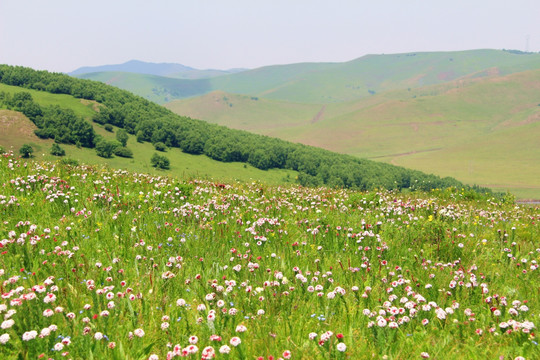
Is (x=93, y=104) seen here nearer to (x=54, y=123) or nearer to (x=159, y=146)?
(x=159, y=146)

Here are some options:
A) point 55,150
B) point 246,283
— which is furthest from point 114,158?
point 246,283

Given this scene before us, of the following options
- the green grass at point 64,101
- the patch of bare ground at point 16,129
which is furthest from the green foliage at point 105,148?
the green grass at point 64,101

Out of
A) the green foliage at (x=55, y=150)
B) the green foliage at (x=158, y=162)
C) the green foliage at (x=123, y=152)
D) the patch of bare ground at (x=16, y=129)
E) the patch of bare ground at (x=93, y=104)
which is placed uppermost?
the patch of bare ground at (x=93, y=104)

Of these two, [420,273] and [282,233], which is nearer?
[420,273]

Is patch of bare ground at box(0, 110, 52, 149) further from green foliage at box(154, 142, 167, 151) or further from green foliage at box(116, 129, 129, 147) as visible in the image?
green foliage at box(154, 142, 167, 151)

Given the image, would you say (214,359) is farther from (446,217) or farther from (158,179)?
(158,179)

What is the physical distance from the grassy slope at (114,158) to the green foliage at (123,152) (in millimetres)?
1939

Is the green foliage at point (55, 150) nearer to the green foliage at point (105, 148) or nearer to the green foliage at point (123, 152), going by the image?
the green foliage at point (105, 148)

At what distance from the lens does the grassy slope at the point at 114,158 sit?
7981 centimetres

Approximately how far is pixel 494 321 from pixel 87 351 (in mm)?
4415

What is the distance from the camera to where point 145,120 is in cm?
12650

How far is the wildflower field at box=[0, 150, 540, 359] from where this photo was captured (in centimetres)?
334

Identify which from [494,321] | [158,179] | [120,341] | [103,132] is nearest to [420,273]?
[494,321]

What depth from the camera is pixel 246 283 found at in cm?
447
